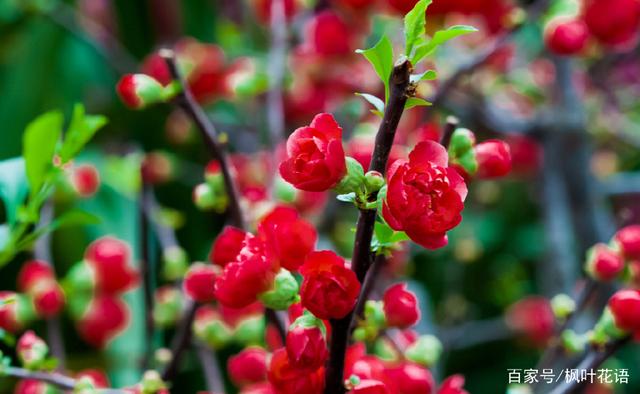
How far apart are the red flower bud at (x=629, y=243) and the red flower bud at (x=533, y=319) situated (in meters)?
0.38

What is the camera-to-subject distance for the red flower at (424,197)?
0.22 m

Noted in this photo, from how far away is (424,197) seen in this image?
22cm

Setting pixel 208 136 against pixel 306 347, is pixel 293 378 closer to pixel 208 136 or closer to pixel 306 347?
pixel 306 347

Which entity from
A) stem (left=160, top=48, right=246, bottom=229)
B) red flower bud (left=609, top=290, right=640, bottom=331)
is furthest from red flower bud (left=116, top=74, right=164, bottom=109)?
red flower bud (left=609, top=290, right=640, bottom=331)

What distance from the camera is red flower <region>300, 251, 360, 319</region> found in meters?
0.23

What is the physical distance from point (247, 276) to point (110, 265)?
29cm

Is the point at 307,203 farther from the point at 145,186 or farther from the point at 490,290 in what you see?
the point at 490,290

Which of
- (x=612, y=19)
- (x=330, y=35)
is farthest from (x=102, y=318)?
(x=612, y=19)

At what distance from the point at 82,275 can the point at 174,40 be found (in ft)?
2.24

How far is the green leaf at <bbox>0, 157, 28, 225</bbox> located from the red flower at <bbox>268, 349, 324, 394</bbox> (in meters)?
0.16

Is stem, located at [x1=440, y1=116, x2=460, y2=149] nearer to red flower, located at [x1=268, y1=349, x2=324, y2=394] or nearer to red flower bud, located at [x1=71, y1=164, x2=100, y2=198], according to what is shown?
red flower, located at [x1=268, y1=349, x2=324, y2=394]

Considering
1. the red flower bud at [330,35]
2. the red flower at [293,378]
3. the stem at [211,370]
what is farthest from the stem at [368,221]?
the red flower bud at [330,35]

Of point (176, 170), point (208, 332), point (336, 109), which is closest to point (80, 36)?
point (176, 170)

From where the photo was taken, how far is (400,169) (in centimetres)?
22
